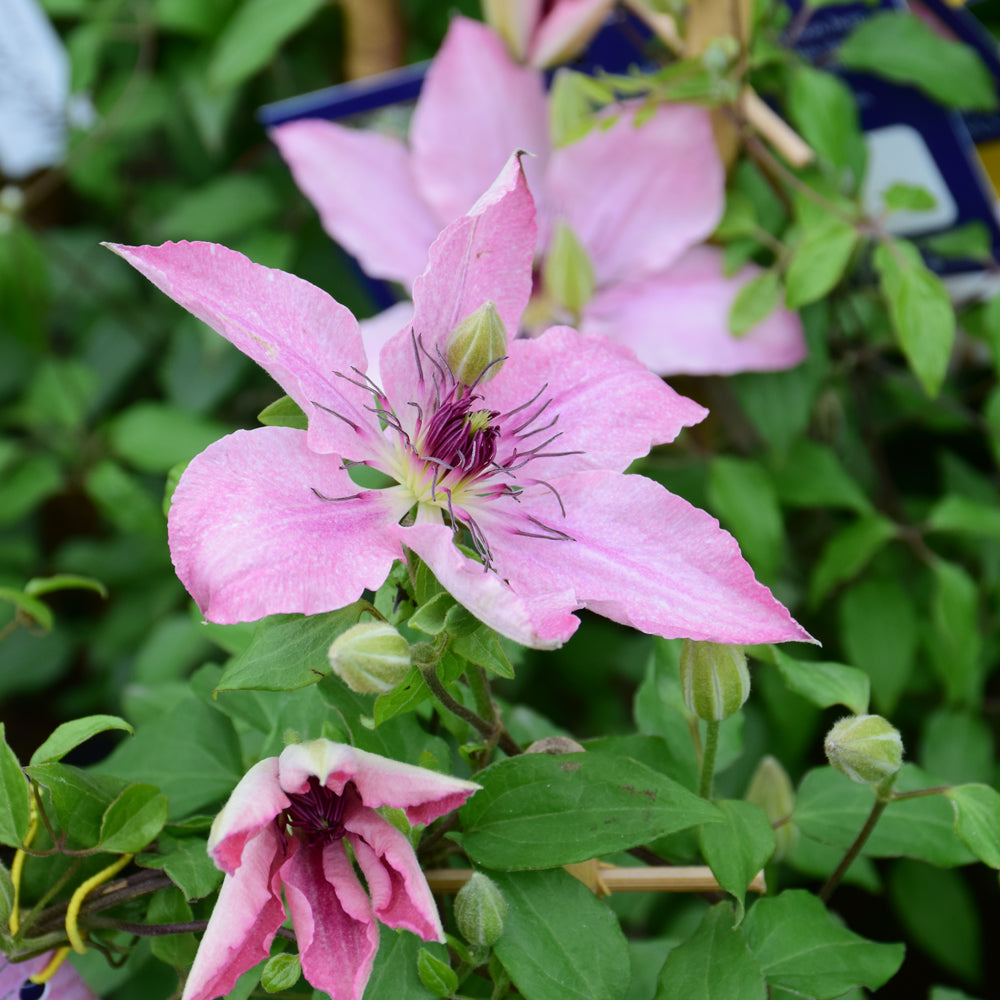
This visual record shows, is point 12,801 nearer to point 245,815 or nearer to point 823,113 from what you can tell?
point 245,815

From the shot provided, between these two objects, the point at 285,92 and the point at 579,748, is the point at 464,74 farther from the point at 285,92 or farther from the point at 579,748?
the point at 579,748

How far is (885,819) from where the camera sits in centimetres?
41

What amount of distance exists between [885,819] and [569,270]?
31cm

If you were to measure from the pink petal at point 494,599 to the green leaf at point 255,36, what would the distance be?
53cm

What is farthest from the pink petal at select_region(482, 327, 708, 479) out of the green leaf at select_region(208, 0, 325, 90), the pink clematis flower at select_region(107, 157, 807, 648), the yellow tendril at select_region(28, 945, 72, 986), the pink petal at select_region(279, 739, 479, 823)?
the green leaf at select_region(208, 0, 325, 90)

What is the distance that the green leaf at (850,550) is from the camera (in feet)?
2.03

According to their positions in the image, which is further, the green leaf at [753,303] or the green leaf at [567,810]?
the green leaf at [753,303]

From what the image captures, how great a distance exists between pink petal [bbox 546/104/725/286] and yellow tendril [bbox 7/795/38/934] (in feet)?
1.34

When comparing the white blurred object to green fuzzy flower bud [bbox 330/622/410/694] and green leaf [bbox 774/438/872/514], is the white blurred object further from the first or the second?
green fuzzy flower bud [bbox 330/622/410/694]

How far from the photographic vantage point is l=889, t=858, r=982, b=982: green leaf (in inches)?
26.3

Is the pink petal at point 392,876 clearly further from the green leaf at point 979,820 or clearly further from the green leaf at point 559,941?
the green leaf at point 979,820

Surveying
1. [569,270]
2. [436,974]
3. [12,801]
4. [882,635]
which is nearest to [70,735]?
[12,801]

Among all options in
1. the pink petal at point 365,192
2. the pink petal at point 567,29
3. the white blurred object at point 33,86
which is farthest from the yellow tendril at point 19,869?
the white blurred object at point 33,86

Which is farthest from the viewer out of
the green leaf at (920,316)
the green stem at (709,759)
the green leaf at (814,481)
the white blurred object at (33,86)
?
the white blurred object at (33,86)
